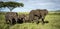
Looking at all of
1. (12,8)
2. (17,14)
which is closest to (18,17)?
(17,14)

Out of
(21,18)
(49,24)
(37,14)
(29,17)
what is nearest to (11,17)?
(21,18)

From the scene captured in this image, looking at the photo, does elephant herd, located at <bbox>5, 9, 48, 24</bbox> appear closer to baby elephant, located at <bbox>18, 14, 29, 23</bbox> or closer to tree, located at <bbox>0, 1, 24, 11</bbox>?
baby elephant, located at <bbox>18, 14, 29, 23</bbox>

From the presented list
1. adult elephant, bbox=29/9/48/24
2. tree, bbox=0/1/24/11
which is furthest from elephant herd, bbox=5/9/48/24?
tree, bbox=0/1/24/11

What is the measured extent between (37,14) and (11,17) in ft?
1.84

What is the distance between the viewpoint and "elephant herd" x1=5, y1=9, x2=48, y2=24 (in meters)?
2.18

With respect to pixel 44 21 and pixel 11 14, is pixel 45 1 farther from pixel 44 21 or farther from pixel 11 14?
pixel 11 14

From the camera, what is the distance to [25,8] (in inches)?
86.3

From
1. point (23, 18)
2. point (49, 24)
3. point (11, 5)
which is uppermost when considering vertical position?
point (11, 5)

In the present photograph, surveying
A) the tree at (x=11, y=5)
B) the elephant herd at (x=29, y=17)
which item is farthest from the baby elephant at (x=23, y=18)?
the tree at (x=11, y=5)

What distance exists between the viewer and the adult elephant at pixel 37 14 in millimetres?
2172

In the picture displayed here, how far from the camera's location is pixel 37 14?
220cm

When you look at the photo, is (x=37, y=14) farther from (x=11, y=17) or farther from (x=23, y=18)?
(x=11, y=17)

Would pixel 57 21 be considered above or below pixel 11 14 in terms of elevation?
below

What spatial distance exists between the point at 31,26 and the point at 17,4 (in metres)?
0.55
